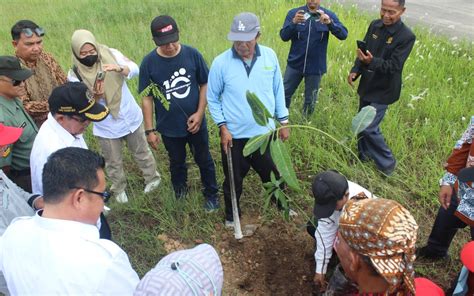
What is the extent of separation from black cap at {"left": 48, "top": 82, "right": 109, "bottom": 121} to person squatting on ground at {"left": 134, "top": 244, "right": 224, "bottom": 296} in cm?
117

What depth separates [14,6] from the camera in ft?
27.2

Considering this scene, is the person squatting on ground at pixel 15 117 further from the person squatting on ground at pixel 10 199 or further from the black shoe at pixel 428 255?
the black shoe at pixel 428 255

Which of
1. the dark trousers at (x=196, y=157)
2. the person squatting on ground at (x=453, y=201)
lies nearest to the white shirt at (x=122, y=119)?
the dark trousers at (x=196, y=157)

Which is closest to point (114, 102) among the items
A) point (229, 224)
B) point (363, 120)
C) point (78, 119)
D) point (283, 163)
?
point (78, 119)

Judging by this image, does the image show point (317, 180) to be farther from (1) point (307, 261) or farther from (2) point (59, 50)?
(2) point (59, 50)

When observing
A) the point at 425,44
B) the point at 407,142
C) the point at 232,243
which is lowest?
the point at 232,243

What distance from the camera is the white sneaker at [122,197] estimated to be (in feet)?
10.4

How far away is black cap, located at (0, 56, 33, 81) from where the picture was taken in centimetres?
231

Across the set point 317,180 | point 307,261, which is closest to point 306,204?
point 307,261

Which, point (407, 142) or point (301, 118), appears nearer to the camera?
point (407, 142)

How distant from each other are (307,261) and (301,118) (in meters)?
1.69

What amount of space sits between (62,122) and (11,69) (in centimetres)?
65

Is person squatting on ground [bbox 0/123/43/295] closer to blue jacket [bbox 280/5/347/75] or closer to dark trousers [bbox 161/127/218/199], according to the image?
dark trousers [bbox 161/127/218/199]

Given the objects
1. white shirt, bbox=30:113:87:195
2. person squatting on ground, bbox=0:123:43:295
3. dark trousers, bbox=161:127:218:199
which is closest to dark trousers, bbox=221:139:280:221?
dark trousers, bbox=161:127:218:199
